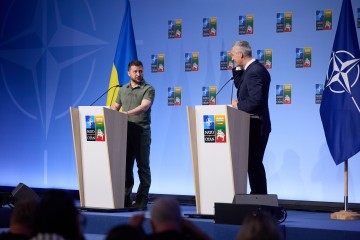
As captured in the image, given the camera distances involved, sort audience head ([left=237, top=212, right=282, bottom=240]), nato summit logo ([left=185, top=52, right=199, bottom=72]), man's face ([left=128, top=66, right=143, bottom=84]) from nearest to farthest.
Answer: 1. audience head ([left=237, top=212, right=282, bottom=240])
2. man's face ([left=128, top=66, right=143, bottom=84])
3. nato summit logo ([left=185, top=52, right=199, bottom=72])

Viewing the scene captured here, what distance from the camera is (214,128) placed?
6.27 m

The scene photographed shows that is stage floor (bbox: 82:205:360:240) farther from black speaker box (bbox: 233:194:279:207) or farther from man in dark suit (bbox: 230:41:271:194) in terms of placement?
man in dark suit (bbox: 230:41:271:194)

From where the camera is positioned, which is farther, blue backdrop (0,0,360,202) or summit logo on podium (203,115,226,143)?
blue backdrop (0,0,360,202)

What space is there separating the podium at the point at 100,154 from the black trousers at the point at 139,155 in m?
0.30

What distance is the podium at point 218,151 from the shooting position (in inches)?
245

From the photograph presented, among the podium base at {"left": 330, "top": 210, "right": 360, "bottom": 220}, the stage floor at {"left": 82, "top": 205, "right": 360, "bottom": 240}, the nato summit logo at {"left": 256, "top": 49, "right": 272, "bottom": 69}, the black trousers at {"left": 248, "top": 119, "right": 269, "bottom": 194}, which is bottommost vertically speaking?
the podium base at {"left": 330, "top": 210, "right": 360, "bottom": 220}

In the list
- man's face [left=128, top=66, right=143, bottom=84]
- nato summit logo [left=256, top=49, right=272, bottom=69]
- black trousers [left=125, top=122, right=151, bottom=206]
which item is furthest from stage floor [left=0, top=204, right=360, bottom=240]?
nato summit logo [left=256, top=49, right=272, bottom=69]

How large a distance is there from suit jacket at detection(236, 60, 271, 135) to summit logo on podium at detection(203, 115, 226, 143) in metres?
0.35

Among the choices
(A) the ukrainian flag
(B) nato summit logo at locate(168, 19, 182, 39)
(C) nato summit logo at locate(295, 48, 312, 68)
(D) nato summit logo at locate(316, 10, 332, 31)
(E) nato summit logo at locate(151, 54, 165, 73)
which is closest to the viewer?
(D) nato summit logo at locate(316, 10, 332, 31)

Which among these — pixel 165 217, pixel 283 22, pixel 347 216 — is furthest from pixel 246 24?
pixel 165 217

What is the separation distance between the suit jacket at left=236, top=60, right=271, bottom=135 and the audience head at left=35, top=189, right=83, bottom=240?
11.1 feet

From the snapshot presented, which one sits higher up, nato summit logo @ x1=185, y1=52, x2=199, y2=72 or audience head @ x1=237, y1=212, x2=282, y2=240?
nato summit logo @ x1=185, y1=52, x2=199, y2=72

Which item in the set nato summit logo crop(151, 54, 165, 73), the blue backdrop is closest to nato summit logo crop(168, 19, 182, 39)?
the blue backdrop

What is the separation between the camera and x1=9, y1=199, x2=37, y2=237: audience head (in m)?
3.76
